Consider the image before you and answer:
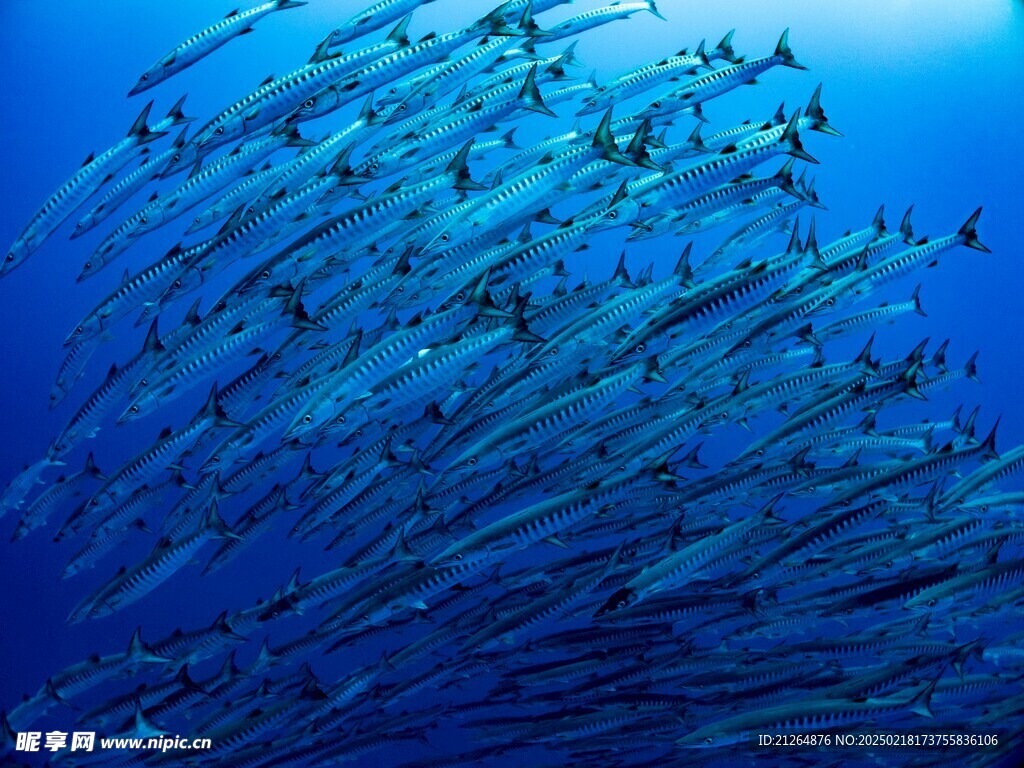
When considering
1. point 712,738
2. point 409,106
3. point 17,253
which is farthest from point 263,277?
point 712,738

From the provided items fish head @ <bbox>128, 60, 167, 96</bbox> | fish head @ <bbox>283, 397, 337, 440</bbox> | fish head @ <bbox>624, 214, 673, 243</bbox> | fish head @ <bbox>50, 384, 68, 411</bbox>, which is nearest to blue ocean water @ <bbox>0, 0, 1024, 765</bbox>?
fish head @ <bbox>50, 384, 68, 411</bbox>

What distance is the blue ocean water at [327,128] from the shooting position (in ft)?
24.9

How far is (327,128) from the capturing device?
8.25 metres

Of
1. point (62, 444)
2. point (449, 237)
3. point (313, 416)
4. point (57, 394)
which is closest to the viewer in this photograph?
point (313, 416)

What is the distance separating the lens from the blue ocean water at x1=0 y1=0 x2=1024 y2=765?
24.9 ft

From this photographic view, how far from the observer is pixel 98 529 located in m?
4.04

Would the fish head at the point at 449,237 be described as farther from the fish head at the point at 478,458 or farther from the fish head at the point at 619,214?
the fish head at the point at 478,458

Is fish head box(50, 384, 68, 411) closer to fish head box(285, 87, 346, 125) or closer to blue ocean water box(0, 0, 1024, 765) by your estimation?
fish head box(285, 87, 346, 125)

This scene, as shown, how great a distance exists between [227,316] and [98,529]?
63.6 inches

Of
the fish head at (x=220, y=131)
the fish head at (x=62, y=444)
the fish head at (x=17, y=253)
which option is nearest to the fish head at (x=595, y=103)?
the fish head at (x=220, y=131)

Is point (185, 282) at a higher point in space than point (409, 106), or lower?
lower

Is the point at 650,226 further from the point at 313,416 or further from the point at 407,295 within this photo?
the point at 313,416

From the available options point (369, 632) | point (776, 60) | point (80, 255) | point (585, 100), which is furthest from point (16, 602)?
point (776, 60)

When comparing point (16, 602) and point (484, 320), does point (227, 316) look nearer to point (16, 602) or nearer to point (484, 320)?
point (484, 320)
